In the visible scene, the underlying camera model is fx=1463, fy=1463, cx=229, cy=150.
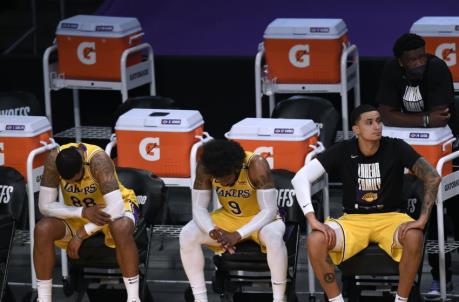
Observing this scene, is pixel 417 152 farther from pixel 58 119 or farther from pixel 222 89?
pixel 58 119

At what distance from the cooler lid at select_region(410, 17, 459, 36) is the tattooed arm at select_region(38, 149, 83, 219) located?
3023 millimetres

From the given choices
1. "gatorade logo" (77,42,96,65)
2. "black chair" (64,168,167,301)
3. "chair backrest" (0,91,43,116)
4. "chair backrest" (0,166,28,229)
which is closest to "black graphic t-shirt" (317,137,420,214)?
"black chair" (64,168,167,301)

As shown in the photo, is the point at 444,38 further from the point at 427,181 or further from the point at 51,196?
the point at 51,196

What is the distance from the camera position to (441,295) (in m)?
8.56

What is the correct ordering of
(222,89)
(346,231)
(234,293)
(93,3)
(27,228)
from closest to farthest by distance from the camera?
(346,231) < (234,293) < (27,228) < (222,89) < (93,3)

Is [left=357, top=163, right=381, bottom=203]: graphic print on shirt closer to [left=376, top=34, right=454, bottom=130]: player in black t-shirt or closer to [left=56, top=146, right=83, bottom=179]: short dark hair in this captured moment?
[left=376, top=34, right=454, bottom=130]: player in black t-shirt

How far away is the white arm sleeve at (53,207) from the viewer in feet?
27.4

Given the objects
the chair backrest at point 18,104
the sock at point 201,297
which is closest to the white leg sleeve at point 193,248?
the sock at point 201,297

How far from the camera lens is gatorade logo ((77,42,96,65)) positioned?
10664mm

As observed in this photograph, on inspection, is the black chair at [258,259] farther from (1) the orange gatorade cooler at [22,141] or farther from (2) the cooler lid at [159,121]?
(1) the orange gatorade cooler at [22,141]

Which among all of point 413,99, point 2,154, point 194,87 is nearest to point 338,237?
point 413,99

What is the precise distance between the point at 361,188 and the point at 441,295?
94 centimetres

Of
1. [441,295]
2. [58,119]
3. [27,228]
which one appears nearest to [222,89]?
[58,119]

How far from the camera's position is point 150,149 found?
354 inches
